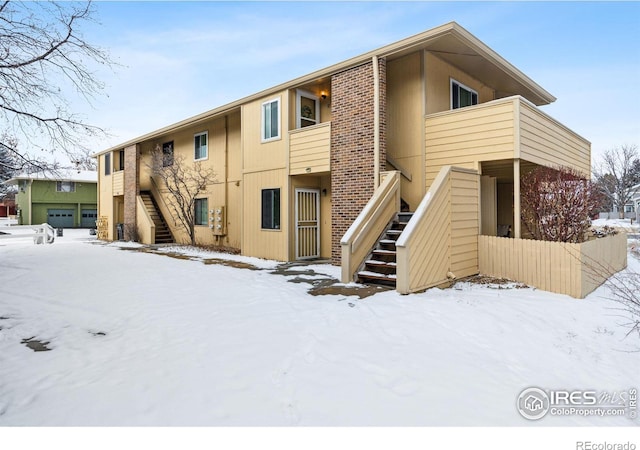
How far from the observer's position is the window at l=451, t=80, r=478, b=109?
33.6 feet

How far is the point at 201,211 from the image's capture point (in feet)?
53.3

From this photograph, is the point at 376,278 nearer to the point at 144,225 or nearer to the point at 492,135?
the point at 492,135

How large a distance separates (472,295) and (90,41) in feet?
28.4

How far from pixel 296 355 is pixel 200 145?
14.2 m

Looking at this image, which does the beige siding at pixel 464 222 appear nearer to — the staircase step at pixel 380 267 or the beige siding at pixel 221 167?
the staircase step at pixel 380 267

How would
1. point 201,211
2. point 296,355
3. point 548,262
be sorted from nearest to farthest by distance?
point 296,355 < point 548,262 < point 201,211

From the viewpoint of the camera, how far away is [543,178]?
323 inches

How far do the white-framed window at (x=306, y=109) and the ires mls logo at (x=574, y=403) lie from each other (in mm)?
9551

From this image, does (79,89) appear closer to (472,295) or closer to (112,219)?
(472,295)

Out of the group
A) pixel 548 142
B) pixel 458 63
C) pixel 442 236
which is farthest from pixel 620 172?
pixel 442 236

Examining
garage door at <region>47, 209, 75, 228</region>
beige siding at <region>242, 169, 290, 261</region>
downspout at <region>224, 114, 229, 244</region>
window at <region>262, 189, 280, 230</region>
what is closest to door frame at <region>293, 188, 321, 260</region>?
beige siding at <region>242, 169, 290, 261</region>

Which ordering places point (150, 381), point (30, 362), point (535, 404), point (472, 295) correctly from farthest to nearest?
point (472, 295) → point (30, 362) → point (150, 381) → point (535, 404)

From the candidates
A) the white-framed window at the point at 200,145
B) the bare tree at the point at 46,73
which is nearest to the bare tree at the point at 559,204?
A: the bare tree at the point at 46,73
